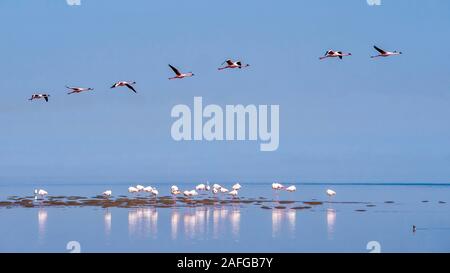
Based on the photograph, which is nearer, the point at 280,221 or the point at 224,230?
the point at 224,230

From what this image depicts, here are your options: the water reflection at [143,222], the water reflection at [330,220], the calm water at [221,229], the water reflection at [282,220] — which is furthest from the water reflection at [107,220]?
the water reflection at [330,220]

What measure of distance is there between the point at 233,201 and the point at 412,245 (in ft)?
55.7

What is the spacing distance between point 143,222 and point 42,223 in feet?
11.6

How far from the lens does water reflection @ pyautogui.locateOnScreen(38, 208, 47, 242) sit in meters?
25.6

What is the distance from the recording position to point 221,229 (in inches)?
1048

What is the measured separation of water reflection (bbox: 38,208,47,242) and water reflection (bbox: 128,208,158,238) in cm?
275

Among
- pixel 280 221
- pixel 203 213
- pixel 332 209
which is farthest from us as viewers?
pixel 332 209

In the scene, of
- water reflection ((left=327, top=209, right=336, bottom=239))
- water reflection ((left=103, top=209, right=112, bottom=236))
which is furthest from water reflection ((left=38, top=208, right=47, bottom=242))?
water reflection ((left=327, top=209, right=336, bottom=239))

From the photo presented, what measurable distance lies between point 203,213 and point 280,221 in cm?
416

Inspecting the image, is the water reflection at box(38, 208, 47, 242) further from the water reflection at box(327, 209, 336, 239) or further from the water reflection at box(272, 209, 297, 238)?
the water reflection at box(327, 209, 336, 239)
